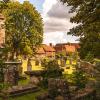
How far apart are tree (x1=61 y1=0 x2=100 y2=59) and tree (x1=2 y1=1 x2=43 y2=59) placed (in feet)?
132

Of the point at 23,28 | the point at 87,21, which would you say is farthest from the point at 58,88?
the point at 23,28

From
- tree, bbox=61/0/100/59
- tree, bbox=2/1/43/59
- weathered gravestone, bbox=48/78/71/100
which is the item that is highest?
tree, bbox=2/1/43/59

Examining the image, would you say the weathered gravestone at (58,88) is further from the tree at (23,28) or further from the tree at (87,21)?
the tree at (23,28)

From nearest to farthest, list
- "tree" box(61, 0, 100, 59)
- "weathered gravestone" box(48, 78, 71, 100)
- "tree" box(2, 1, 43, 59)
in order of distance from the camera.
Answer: "weathered gravestone" box(48, 78, 71, 100), "tree" box(61, 0, 100, 59), "tree" box(2, 1, 43, 59)

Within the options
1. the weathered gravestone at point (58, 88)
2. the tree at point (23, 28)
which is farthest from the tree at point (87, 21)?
the tree at point (23, 28)

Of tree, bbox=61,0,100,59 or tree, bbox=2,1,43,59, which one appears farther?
tree, bbox=2,1,43,59

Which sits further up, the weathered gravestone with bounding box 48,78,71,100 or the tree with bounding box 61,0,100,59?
the tree with bounding box 61,0,100,59

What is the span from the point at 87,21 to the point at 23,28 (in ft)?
148

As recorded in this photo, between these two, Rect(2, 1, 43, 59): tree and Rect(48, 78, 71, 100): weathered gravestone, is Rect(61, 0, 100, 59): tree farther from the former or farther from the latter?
Rect(2, 1, 43, 59): tree

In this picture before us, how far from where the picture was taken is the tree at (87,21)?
18.2 meters

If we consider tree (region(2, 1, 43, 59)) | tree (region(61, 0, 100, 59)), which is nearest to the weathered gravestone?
tree (region(61, 0, 100, 59))

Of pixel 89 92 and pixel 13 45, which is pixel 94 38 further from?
pixel 13 45

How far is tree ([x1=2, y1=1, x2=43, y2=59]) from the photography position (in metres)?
60.5

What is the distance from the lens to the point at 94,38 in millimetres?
18344
